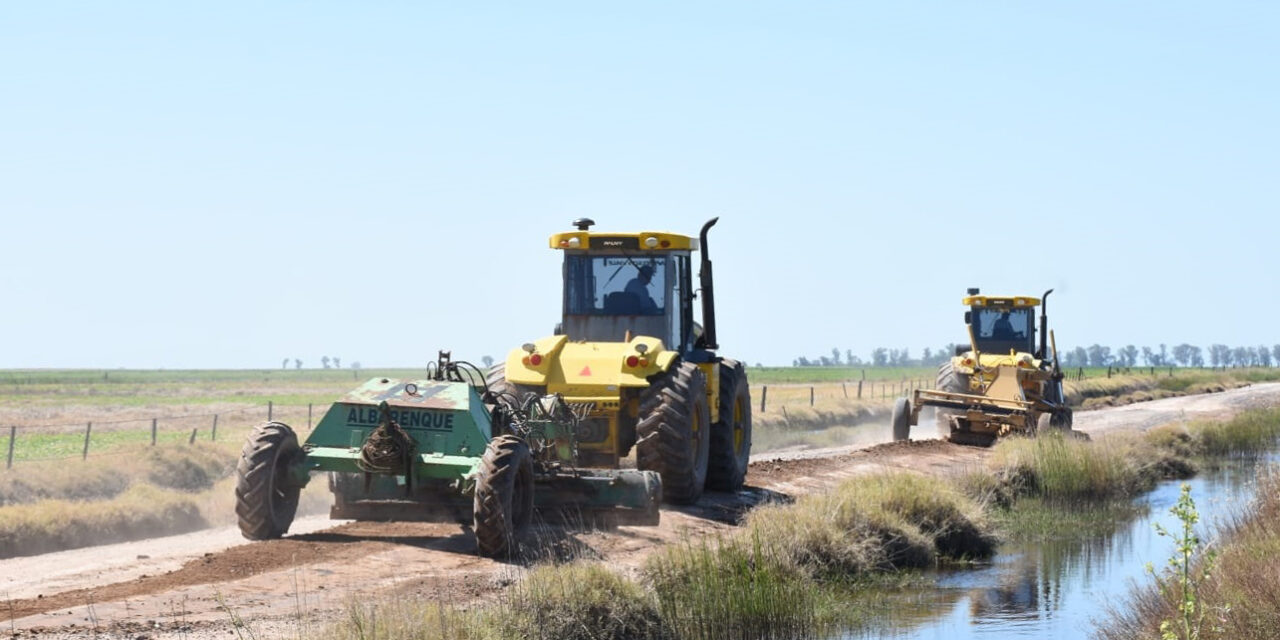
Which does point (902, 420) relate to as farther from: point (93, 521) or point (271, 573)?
point (271, 573)

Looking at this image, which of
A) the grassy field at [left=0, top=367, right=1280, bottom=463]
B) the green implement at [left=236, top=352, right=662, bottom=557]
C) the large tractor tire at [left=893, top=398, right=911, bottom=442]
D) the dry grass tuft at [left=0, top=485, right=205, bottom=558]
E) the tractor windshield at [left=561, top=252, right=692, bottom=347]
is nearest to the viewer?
the green implement at [left=236, top=352, right=662, bottom=557]

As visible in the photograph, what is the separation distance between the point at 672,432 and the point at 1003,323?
16.1m

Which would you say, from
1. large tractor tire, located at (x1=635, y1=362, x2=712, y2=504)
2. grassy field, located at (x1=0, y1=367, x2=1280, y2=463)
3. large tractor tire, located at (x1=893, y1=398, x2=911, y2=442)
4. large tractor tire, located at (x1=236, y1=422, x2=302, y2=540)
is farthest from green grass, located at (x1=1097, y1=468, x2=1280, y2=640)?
grassy field, located at (x1=0, y1=367, x2=1280, y2=463)

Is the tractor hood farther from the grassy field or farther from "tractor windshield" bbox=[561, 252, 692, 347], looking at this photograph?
the grassy field

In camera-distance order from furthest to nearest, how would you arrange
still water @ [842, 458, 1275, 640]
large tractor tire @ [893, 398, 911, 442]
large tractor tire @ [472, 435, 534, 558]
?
large tractor tire @ [893, 398, 911, 442] < still water @ [842, 458, 1275, 640] < large tractor tire @ [472, 435, 534, 558]

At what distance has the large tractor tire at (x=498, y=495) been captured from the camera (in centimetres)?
1287

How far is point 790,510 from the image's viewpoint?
53.3 ft

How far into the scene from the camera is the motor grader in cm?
2725

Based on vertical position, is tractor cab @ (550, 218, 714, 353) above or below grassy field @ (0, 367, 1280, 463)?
above

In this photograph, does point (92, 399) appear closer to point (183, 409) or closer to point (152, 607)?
point (183, 409)

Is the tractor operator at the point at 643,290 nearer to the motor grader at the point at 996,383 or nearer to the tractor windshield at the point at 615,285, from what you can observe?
the tractor windshield at the point at 615,285

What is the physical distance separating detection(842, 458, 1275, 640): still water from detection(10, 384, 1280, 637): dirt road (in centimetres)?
224

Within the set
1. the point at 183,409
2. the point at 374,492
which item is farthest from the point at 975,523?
the point at 183,409

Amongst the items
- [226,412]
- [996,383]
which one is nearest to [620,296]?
[996,383]
